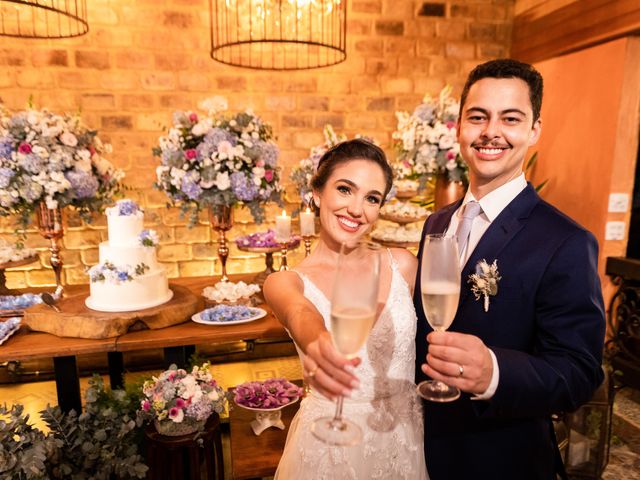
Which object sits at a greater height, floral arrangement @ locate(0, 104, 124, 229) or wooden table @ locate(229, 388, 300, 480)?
floral arrangement @ locate(0, 104, 124, 229)

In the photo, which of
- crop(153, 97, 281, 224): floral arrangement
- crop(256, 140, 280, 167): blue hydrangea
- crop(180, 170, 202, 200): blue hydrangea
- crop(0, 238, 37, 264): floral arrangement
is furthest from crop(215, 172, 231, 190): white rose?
crop(0, 238, 37, 264): floral arrangement

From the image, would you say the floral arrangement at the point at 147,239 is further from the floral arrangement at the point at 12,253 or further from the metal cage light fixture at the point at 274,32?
the metal cage light fixture at the point at 274,32

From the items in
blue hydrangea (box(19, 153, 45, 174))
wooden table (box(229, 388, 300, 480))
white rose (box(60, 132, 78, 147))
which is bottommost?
wooden table (box(229, 388, 300, 480))

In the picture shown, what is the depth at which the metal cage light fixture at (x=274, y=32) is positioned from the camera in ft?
13.8

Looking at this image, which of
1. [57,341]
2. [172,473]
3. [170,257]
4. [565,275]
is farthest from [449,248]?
[170,257]

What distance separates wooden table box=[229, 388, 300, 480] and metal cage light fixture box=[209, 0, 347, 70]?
2987 millimetres

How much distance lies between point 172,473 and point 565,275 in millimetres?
2020

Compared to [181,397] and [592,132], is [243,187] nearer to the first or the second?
[181,397]

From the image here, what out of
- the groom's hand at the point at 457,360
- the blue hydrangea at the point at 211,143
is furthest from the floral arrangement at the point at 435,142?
the groom's hand at the point at 457,360

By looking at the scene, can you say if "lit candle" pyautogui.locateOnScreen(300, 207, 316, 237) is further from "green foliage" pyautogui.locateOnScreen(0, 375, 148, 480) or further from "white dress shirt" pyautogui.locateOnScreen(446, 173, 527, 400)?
"white dress shirt" pyautogui.locateOnScreen(446, 173, 527, 400)

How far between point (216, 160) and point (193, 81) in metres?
1.87

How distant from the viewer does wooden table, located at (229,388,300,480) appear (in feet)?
7.45

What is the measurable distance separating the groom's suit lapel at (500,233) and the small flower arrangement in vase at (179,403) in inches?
58.2

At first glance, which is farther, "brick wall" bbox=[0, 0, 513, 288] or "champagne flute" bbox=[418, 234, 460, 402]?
"brick wall" bbox=[0, 0, 513, 288]
